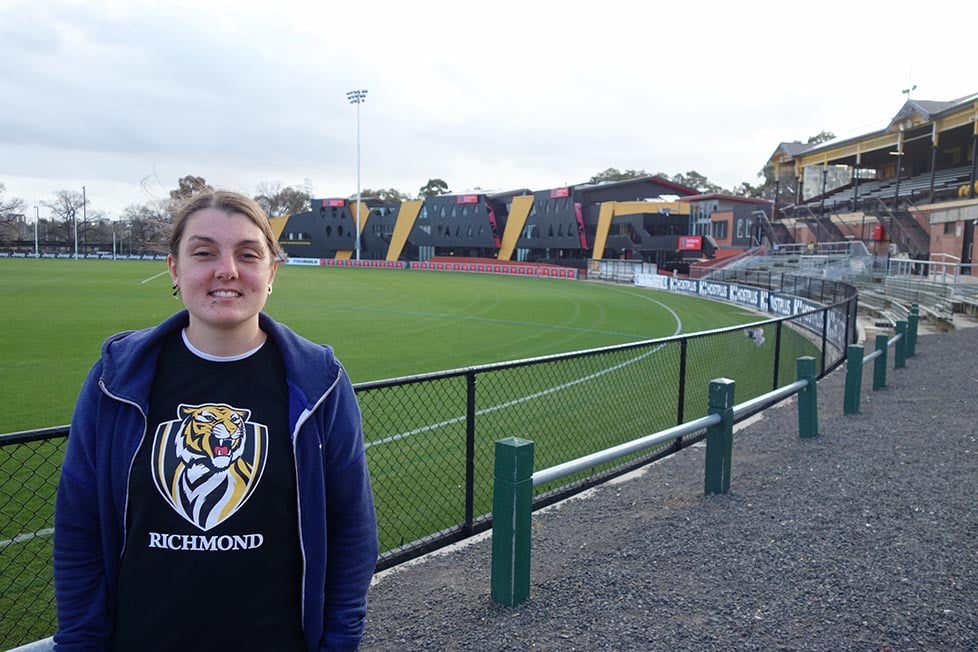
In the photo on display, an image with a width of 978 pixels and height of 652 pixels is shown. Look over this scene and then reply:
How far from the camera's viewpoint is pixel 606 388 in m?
11.7

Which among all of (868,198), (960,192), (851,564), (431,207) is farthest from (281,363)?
(431,207)

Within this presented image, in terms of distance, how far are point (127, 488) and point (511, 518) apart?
2461mm

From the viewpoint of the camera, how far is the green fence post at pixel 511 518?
4.06 m

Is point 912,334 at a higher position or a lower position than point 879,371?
higher

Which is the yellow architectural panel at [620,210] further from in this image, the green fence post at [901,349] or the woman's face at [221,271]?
the woman's face at [221,271]

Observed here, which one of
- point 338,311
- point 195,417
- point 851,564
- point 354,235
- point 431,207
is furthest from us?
point 354,235

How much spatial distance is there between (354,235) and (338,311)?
61762mm

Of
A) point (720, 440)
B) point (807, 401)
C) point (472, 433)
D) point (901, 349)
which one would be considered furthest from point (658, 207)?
point (472, 433)

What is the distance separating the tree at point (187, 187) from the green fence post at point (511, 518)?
2210mm

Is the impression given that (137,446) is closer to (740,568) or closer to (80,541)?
(80,541)

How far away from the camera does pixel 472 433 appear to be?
16.5ft

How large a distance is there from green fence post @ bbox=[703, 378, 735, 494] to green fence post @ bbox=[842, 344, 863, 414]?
3536mm

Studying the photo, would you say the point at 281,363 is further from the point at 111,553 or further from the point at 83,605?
the point at 83,605

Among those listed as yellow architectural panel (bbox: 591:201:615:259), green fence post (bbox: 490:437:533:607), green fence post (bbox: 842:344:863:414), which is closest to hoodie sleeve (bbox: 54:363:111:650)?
green fence post (bbox: 490:437:533:607)
